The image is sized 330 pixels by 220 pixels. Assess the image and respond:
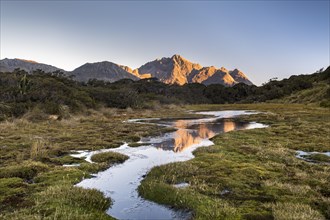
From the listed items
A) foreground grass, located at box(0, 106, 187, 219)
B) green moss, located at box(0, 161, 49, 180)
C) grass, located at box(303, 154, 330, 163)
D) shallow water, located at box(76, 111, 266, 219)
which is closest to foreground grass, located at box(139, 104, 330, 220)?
grass, located at box(303, 154, 330, 163)

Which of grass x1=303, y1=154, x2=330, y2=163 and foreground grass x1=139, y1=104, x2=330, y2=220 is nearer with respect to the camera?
foreground grass x1=139, y1=104, x2=330, y2=220

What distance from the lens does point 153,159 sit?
26.0 m

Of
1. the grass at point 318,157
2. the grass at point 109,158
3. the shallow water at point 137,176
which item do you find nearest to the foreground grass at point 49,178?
the grass at point 109,158

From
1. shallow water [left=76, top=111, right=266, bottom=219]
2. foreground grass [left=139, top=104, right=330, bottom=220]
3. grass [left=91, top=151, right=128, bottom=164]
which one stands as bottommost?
shallow water [left=76, top=111, right=266, bottom=219]

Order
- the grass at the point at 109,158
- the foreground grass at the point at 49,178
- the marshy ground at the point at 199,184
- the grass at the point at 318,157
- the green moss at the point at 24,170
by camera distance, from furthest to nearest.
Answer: the grass at the point at 109,158, the grass at the point at 318,157, the green moss at the point at 24,170, the marshy ground at the point at 199,184, the foreground grass at the point at 49,178

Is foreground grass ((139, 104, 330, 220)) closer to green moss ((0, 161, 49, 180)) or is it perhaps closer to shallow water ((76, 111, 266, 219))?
shallow water ((76, 111, 266, 219))

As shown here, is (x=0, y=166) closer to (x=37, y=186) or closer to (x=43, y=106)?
(x=37, y=186)

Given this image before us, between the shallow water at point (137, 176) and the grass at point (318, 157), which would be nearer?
the shallow water at point (137, 176)

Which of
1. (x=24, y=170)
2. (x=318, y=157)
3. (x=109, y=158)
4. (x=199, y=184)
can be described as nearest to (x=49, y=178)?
(x=24, y=170)

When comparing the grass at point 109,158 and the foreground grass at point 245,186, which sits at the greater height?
the foreground grass at point 245,186

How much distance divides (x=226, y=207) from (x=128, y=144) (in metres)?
21.9

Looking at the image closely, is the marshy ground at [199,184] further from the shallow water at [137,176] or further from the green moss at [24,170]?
the shallow water at [137,176]

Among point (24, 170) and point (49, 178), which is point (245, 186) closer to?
point (49, 178)

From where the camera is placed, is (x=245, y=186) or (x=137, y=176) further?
(x=137, y=176)
